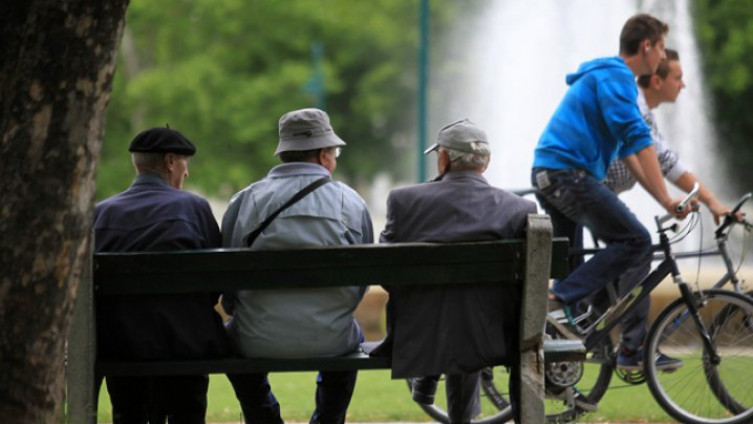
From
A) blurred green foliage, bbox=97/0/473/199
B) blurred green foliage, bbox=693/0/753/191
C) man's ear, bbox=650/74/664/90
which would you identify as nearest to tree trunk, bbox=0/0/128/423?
man's ear, bbox=650/74/664/90

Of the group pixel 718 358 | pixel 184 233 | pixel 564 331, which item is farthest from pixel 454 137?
pixel 718 358

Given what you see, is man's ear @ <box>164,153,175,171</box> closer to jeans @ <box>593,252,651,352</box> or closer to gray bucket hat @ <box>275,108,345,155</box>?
gray bucket hat @ <box>275,108,345,155</box>

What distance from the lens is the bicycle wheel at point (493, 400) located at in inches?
299

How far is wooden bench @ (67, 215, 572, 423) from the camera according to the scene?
5.51 m

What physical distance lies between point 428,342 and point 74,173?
1.61 meters

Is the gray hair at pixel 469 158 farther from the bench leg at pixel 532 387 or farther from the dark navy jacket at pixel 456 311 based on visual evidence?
the bench leg at pixel 532 387

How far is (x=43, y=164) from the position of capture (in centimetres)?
464

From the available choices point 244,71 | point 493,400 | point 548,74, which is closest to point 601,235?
point 493,400

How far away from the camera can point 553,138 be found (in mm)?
7637

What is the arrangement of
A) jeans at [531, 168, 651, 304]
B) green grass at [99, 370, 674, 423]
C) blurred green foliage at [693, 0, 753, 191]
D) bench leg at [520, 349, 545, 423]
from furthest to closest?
blurred green foliage at [693, 0, 753, 191]
green grass at [99, 370, 674, 423]
jeans at [531, 168, 651, 304]
bench leg at [520, 349, 545, 423]

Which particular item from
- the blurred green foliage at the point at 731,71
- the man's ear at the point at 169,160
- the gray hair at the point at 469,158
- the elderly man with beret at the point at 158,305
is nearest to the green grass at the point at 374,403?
the elderly man with beret at the point at 158,305

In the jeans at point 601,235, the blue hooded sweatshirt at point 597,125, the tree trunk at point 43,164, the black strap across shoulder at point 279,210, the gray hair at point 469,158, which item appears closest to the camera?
the tree trunk at point 43,164

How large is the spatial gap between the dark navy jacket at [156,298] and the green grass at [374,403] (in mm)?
1951

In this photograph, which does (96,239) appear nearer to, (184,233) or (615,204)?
(184,233)
